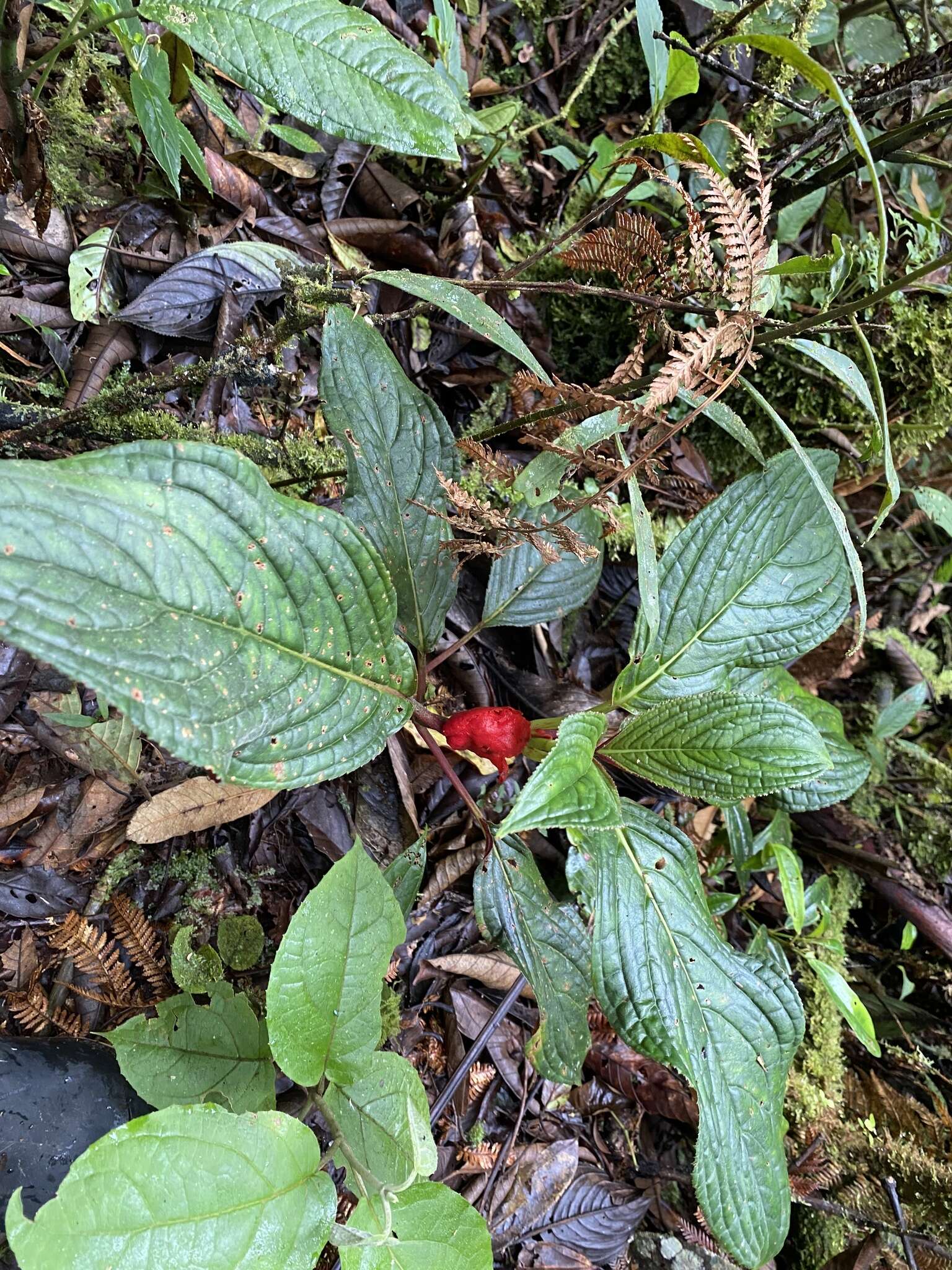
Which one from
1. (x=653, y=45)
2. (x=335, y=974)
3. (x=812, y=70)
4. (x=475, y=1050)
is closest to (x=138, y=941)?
(x=335, y=974)

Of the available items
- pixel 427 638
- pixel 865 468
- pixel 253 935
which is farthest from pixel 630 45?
pixel 253 935

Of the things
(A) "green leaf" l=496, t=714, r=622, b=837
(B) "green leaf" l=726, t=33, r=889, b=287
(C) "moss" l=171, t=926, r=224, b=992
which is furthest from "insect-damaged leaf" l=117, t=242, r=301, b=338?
(C) "moss" l=171, t=926, r=224, b=992

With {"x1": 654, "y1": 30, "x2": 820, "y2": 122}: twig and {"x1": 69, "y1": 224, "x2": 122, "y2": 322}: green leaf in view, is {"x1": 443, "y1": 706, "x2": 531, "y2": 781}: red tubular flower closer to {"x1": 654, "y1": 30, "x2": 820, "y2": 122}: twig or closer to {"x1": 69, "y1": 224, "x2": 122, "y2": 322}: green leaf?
{"x1": 69, "y1": 224, "x2": 122, "y2": 322}: green leaf

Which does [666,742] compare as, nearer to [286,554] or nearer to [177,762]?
[286,554]

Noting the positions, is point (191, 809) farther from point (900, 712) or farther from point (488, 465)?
point (900, 712)

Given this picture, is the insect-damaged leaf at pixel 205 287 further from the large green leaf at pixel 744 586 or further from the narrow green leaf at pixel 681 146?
the large green leaf at pixel 744 586

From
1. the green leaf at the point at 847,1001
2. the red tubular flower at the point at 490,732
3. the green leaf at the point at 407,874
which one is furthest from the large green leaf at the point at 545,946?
the green leaf at the point at 847,1001
